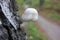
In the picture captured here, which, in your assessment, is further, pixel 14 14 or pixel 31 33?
pixel 31 33

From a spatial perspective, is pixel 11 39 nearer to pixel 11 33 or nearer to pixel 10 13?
pixel 11 33

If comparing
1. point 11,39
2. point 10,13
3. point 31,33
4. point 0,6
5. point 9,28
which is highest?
point 0,6

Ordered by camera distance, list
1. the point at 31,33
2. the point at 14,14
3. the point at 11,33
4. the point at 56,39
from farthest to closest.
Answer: the point at 56,39
the point at 31,33
the point at 14,14
the point at 11,33

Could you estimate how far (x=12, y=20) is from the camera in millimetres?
1829

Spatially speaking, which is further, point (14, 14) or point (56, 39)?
point (56, 39)

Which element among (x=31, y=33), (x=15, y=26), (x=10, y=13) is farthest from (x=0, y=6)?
(x=31, y=33)

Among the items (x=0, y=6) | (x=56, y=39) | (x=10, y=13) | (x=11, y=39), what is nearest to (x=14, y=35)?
(x=11, y=39)

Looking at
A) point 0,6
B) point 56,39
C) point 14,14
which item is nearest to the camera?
point 0,6

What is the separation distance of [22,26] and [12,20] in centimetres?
20

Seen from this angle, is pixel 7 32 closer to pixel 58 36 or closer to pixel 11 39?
pixel 11 39

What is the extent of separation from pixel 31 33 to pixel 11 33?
16.3ft

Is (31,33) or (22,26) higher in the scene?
(22,26)

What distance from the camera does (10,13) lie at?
1825mm

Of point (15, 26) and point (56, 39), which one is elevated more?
point (15, 26)
